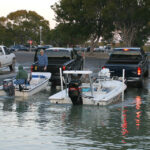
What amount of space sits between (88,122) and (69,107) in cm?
282

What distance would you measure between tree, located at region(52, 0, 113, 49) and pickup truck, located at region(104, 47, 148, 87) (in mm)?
40271

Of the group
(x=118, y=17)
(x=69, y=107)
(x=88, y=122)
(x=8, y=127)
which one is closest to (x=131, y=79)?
(x=69, y=107)

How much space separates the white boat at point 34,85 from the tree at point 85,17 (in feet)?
142

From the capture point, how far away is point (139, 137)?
446 inches

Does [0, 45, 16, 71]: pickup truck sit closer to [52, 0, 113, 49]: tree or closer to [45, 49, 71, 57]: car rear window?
[45, 49, 71, 57]: car rear window

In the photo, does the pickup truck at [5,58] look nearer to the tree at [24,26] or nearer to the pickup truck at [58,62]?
the pickup truck at [58,62]

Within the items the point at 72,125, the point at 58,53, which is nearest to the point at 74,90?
the point at 72,125

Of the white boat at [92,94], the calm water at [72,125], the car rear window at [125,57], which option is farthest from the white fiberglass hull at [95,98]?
the car rear window at [125,57]

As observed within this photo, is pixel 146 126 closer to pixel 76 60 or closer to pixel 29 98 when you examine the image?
pixel 29 98

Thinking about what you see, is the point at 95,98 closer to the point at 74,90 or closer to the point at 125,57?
the point at 74,90

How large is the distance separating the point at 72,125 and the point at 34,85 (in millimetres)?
8296

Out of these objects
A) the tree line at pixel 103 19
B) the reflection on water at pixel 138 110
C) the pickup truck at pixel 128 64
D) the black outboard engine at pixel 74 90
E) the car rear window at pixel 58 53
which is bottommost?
the reflection on water at pixel 138 110

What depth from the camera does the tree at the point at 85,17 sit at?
6594 cm

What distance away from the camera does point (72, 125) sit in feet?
42.8
